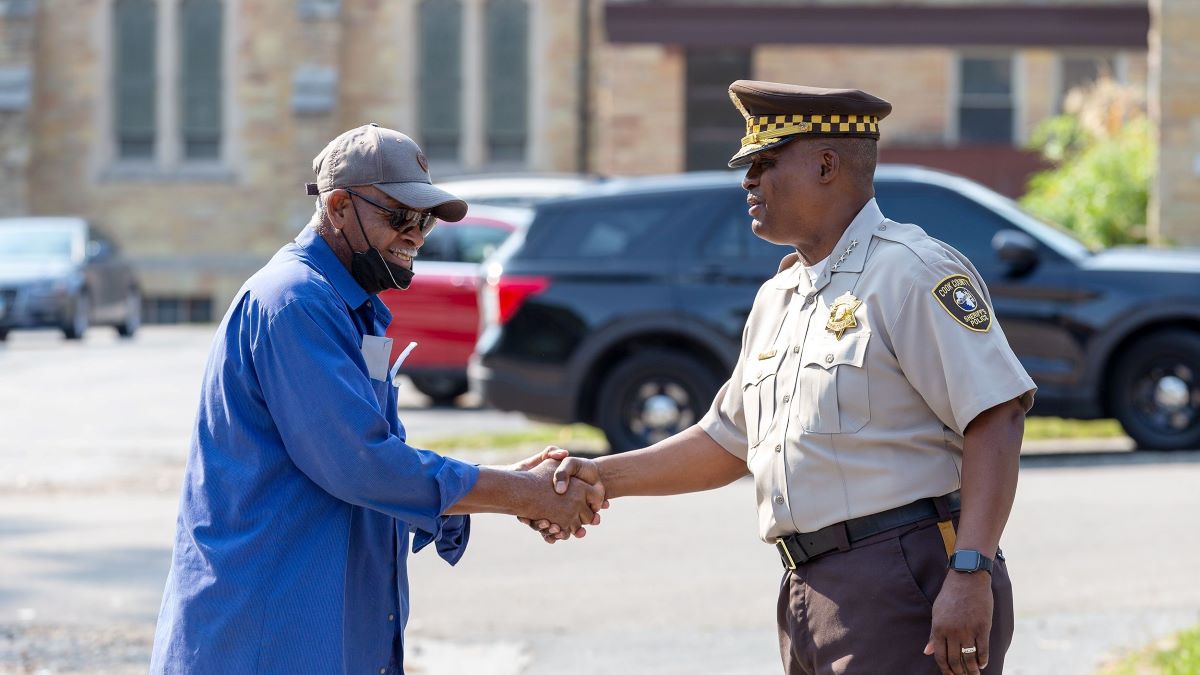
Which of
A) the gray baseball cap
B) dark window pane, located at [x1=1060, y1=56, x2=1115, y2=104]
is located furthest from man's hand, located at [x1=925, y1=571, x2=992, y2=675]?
dark window pane, located at [x1=1060, y1=56, x2=1115, y2=104]

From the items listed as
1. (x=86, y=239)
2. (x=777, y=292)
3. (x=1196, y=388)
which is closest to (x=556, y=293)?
(x=1196, y=388)

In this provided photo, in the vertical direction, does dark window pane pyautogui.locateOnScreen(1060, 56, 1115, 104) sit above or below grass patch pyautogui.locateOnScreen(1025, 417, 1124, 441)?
above

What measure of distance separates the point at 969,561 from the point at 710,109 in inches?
924

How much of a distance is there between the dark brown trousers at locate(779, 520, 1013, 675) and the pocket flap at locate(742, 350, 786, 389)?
0.42 meters

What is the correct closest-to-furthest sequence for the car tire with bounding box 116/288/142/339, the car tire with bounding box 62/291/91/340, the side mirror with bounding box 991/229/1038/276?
the side mirror with bounding box 991/229/1038/276
the car tire with bounding box 62/291/91/340
the car tire with bounding box 116/288/142/339

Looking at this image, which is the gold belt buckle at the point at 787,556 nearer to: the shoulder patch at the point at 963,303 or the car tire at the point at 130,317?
the shoulder patch at the point at 963,303

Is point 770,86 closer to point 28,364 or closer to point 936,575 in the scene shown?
point 936,575

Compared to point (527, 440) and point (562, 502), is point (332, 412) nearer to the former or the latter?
point (562, 502)

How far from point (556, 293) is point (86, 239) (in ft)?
45.3

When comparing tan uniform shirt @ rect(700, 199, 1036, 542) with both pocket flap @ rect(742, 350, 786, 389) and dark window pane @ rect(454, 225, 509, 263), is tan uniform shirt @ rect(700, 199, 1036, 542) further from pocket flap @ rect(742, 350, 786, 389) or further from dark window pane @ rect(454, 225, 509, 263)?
dark window pane @ rect(454, 225, 509, 263)

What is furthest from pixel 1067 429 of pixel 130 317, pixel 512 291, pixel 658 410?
pixel 130 317

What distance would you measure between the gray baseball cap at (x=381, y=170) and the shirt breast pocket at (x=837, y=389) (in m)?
0.82

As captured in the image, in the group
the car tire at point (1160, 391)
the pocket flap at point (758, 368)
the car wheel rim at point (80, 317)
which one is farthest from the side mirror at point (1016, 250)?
the car wheel rim at point (80, 317)

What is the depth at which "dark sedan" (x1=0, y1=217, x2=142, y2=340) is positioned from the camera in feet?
70.6
